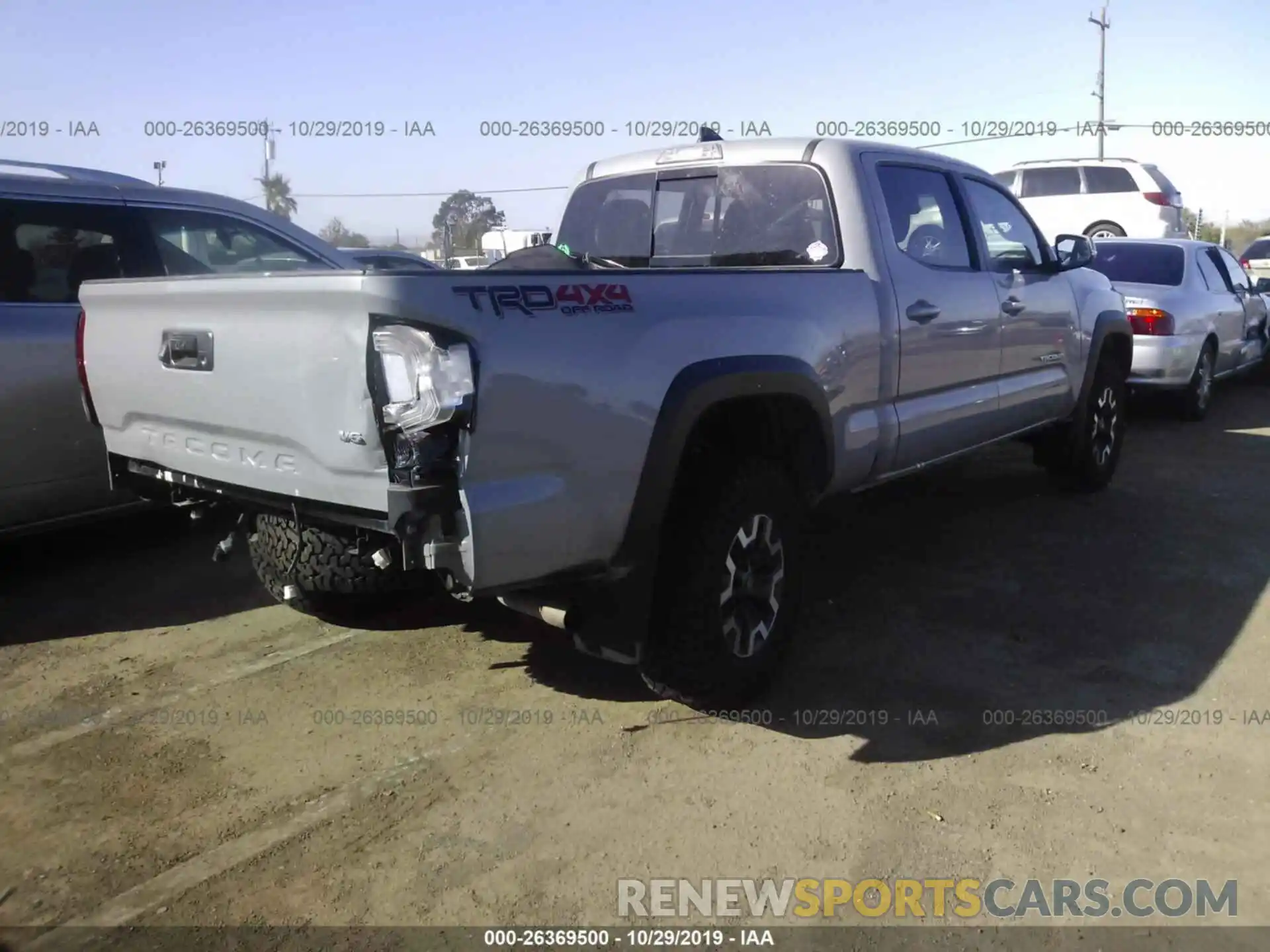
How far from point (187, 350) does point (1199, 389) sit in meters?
8.69

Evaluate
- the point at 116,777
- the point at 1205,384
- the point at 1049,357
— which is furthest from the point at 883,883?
the point at 1205,384

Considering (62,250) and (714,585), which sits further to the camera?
(62,250)

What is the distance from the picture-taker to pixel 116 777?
3223 mm

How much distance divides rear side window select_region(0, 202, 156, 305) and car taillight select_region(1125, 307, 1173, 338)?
289 inches

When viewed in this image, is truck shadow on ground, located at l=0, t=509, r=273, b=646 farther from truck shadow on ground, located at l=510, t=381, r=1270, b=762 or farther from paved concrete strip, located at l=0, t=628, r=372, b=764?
truck shadow on ground, located at l=510, t=381, r=1270, b=762

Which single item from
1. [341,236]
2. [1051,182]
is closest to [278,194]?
[341,236]

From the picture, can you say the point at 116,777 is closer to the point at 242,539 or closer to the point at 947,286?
the point at 242,539

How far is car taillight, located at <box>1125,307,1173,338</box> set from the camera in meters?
8.49

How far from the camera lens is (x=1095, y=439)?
6324 millimetres

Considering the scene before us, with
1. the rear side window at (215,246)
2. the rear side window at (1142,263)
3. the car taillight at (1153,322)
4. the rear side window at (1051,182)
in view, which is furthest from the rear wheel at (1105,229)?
the rear side window at (215,246)

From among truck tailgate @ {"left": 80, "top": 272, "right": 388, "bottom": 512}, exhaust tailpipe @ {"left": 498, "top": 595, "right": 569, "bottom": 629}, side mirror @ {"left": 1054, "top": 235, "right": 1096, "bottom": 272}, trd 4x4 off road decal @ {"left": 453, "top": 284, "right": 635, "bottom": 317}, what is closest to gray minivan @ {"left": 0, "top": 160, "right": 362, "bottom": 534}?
truck tailgate @ {"left": 80, "top": 272, "right": 388, "bottom": 512}

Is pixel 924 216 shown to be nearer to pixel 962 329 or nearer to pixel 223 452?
pixel 962 329

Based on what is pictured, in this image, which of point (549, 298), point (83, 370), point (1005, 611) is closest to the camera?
point (549, 298)

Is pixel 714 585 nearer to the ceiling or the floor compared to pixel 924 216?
nearer to the floor
